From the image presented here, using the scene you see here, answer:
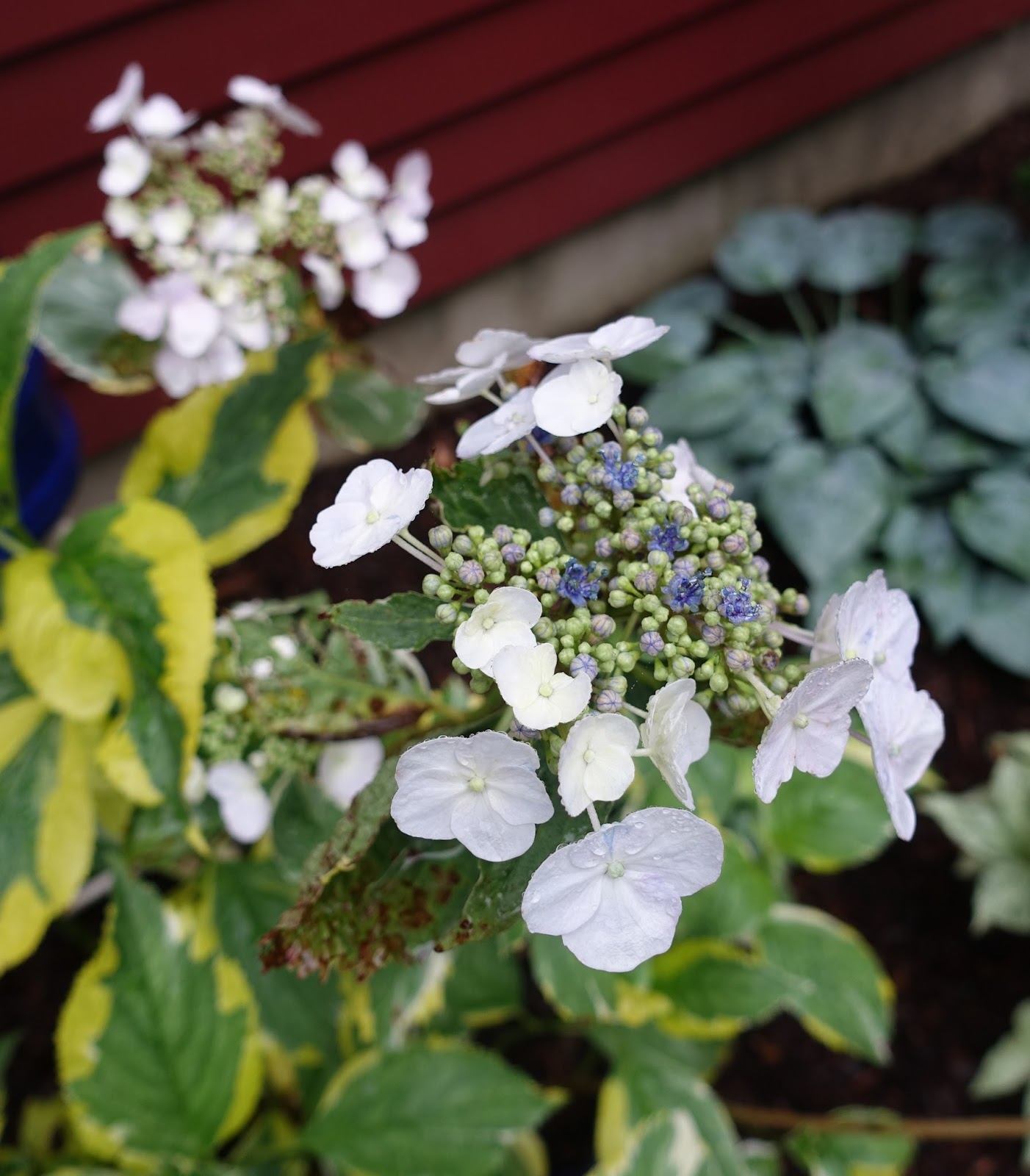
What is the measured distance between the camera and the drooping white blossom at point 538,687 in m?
0.52

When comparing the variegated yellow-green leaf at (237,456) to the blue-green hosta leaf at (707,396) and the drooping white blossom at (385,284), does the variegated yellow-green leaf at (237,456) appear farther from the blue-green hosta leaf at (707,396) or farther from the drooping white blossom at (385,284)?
the blue-green hosta leaf at (707,396)

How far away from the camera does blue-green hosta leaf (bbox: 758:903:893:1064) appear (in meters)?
1.26

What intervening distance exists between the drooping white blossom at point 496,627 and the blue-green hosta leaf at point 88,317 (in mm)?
944

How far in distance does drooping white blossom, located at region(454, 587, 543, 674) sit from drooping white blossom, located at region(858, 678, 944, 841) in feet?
0.62

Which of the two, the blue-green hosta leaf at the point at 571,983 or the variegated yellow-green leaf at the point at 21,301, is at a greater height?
the variegated yellow-green leaf at the point at 21,301

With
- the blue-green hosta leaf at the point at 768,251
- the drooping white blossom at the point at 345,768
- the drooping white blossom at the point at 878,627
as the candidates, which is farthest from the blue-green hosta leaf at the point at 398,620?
the blue-green hosta leaf at the point at 768,251

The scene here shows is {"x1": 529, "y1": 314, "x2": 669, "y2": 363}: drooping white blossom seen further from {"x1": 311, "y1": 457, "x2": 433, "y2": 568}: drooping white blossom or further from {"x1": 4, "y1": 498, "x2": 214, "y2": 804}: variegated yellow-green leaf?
{"x1": 4, "y1": 498, "x2": 214, "y2": 804}: variegated yellow-green leaf

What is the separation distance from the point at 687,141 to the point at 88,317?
5.84ft

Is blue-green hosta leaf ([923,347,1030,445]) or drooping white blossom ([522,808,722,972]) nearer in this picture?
drooping white blossom ([522,808,722,972])

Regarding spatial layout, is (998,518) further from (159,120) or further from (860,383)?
(159,120)

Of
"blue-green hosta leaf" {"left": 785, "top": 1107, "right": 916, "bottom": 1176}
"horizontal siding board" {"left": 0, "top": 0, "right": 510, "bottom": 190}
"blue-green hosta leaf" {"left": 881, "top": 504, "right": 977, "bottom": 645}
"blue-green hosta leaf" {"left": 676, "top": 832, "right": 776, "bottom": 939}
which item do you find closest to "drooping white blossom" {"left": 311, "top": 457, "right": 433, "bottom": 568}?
"blue-green hosta leaf" {"left": 676, "top": 832, "right": 776, "bottom": 939}

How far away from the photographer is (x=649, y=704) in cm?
54

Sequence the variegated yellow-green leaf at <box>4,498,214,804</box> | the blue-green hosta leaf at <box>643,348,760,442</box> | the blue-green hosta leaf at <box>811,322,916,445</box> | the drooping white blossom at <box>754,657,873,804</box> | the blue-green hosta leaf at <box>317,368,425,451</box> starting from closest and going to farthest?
1. the drooping white blossom at <box>754,657,873,804</box>
2. the variegated yellow-green leaf at <box>4,498,214,804</box>
3. the blue-green hosta leaf at <box>317,368,425,451</box>
4. the blue-green hosta leaf at <box>811,322,916,445</box>
5. the blue-green hosta leaf at <box>643,348,760,442</box>

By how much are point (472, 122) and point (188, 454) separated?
1187 mm
